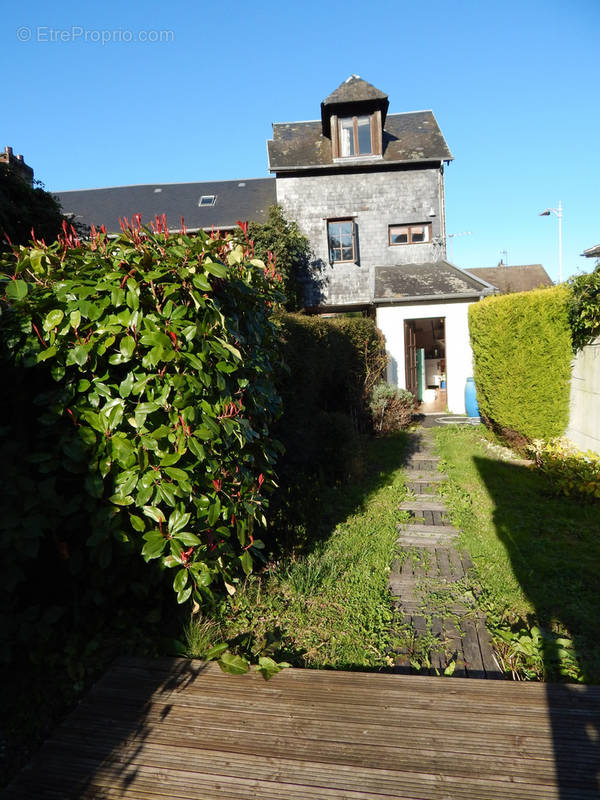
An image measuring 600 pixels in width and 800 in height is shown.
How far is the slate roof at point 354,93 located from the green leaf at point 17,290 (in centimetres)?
1705

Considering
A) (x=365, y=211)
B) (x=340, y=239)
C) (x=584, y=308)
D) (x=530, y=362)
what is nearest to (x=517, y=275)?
(x=365, y=211)

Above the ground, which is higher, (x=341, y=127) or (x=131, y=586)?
(x=341, y=127)

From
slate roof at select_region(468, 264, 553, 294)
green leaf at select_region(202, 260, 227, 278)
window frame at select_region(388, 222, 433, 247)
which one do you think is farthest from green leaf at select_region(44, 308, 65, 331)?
slate roof at select_region(468, 264, 553, 294)

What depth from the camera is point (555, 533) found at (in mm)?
4969

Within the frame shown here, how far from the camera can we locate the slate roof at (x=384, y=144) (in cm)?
1666

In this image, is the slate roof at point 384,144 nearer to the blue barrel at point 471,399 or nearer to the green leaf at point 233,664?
the blue barrel at point 471,399

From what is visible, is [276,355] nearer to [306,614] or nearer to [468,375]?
[306,614]

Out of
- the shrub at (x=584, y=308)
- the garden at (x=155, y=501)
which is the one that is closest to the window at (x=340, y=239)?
the shrub at (x=584, y=308)

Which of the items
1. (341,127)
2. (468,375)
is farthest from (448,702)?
(341,127)

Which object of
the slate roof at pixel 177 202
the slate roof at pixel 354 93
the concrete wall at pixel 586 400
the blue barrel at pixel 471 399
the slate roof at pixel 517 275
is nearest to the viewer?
the concrete wall at pixel 586 400

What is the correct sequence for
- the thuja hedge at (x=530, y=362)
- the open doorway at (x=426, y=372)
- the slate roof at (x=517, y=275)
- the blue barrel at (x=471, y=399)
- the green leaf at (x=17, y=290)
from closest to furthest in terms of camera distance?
the green leaf at (x=17, y=290)
the thuja hedge at (x=530, y=362)
the blue barrel at (x=471, y=399)
the open doorway at (x=426, y=372)
the slate roof at (x=517, y=275)

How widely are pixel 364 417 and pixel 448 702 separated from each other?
860 cm

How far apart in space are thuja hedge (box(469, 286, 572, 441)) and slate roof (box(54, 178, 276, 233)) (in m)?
12.7

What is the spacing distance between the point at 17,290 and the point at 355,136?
56.8 ft
